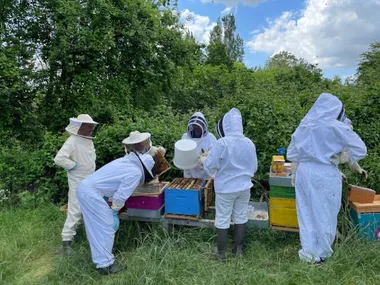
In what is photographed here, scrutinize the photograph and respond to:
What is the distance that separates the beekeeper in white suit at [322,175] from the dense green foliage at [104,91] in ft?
3.89

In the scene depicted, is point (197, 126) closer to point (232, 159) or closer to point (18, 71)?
point (232, 159)

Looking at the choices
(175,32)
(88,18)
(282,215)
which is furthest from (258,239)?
(175,32)

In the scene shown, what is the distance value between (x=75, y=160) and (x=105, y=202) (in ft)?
3.42

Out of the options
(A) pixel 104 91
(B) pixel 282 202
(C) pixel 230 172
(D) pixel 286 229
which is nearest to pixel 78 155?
(C) pixel 230 172

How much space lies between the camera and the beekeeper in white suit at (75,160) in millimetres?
4059

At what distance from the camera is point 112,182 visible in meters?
3.55

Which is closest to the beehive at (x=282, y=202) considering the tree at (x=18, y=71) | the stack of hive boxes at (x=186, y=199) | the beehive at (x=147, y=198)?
the stack of hive boxes at (x=186, y=199)

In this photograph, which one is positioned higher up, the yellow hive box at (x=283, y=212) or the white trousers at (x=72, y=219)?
the yellow hive box at (x=283, y=212)

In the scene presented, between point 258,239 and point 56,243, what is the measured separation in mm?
2823

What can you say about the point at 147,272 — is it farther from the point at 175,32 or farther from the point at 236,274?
the point at 175,32

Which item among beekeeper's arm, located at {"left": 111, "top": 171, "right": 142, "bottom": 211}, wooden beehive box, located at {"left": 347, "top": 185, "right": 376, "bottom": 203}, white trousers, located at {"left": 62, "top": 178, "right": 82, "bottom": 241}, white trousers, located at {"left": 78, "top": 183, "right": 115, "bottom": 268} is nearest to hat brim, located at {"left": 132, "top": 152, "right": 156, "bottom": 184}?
beekeeper's arm, located at {"left": 111, "top": 171, "right": 142, "bottom": 211}

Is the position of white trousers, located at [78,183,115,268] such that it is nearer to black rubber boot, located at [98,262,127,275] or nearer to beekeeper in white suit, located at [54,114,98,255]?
black rubber boot, located at [98,262,127,275]

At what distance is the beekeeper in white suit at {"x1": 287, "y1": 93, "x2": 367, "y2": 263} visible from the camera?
3.25 metres

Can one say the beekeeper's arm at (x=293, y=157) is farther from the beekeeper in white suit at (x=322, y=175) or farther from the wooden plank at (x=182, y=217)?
the wooden plank at (x=182, y=217)
